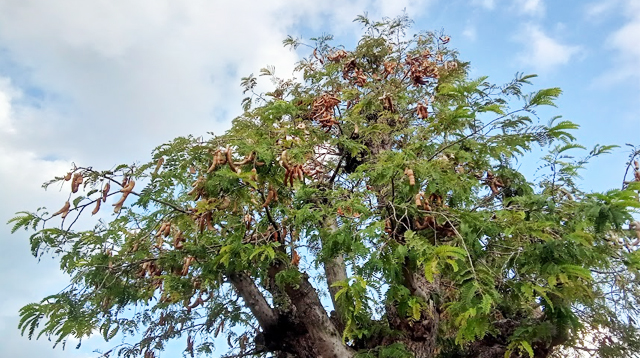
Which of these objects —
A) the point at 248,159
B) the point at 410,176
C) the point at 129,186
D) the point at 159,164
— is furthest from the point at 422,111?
the point at 129,186

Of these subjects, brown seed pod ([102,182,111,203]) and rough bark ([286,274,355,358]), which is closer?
brown seed pod ([102,182,111,203])

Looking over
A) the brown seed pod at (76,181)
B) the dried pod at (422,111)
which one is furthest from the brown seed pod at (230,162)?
the dried pod at (422,111)

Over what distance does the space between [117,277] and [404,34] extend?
5.69 meters

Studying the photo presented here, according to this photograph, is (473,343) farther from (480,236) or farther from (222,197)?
(222,197)

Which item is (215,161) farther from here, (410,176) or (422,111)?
(422,111)

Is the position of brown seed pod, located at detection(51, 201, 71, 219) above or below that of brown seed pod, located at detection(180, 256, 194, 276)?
above

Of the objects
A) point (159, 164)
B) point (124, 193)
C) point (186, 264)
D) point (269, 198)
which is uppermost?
point (159, 164)

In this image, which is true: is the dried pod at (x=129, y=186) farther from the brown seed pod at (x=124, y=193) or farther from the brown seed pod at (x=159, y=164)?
the brown seed pod at (x=159, y=164)

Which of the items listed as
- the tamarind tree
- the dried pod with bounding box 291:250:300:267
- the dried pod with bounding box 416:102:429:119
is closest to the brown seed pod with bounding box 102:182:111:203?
the tamarind tree

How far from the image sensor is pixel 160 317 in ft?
21.1

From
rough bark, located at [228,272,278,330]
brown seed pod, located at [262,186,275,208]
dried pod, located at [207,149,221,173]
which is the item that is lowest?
rough bark, located at [228,272,278,330]

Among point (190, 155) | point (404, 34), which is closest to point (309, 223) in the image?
point (190, 155)

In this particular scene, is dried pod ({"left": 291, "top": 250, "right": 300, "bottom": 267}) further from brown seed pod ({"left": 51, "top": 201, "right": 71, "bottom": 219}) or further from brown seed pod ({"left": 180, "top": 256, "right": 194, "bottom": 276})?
brown seed pod ({"left": 51, "top": 201, "right": 71, "bottom": 219})

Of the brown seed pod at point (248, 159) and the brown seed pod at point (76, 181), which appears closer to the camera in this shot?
the brown seed pod at point (76, 181)
